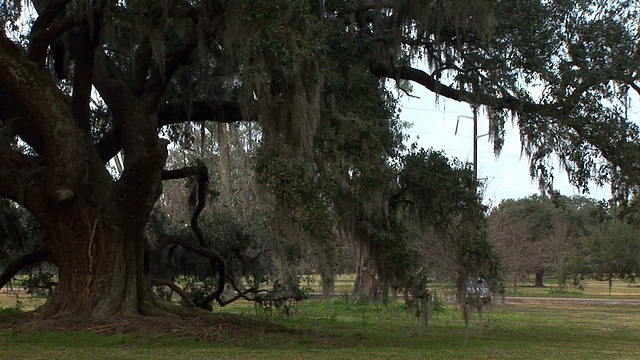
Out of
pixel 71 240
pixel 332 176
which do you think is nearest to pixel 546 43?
pixel 332 176

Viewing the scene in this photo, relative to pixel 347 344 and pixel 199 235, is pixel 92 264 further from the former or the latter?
pixel 199 235

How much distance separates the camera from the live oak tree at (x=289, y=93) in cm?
1101

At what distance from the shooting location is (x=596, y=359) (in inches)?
437

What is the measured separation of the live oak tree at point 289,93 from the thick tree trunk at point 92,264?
0.08 feet

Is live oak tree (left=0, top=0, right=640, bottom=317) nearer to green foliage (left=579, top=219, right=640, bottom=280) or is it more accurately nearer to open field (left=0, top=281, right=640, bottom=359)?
open field (left=0, top=281, right=640, bottom=359)

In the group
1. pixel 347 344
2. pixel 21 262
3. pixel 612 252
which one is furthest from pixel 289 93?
pixel 612 252

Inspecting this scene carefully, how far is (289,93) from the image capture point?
1120 cm

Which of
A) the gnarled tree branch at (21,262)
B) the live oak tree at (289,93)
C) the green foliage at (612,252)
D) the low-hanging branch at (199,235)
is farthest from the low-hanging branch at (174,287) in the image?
the green foliage at (612,252)

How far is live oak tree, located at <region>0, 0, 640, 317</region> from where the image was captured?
11008 millimetres

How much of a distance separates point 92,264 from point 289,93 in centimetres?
412

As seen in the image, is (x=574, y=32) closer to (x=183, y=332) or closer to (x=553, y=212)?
(x=183, y=332)

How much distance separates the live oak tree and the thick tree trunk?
Result: 0.08 ft

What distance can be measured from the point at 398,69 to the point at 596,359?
579 cm

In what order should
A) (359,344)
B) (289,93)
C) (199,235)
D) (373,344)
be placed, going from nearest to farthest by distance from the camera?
(289,93) < (359,344) < (373,344) < (199,235)
